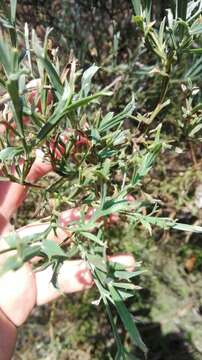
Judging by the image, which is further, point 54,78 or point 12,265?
point 54,78

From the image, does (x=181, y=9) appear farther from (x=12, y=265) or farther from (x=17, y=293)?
(x=17, y=293)

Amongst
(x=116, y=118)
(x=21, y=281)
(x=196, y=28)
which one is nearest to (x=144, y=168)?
(x=116, y=118)

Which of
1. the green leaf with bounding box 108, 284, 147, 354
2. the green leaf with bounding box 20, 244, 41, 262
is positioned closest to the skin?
the green leaf with bounding box 108, 284, 147, 354

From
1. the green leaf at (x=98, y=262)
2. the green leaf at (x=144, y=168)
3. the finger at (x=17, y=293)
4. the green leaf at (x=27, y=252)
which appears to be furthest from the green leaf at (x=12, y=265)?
the finger at (x=17, y=293)

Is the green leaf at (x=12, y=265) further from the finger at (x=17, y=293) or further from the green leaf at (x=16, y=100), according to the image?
the finger at (x=17, y=293)

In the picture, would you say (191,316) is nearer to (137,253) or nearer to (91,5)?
(137,253)

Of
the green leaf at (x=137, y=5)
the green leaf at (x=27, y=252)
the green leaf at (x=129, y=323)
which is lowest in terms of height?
the green leaf at (x=129, y=323)

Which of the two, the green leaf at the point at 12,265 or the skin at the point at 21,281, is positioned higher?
the green leaf at the point at 12,265

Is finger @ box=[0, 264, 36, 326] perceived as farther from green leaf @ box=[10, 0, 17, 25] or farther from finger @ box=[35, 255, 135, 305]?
green leaf @ box=[10, 0, 17, 25]
